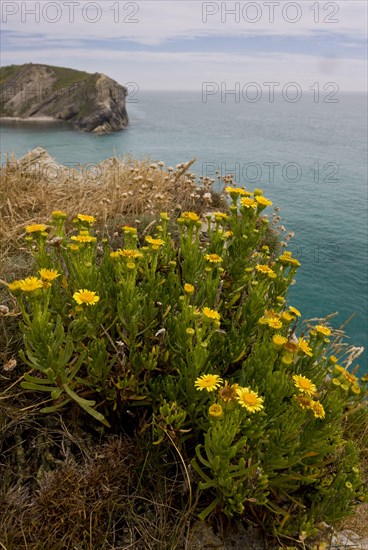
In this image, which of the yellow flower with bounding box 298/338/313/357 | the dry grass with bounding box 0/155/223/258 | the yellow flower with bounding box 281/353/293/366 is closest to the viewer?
the yellow flower with bounding box 281/353/293/366

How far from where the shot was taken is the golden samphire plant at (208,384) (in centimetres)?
220

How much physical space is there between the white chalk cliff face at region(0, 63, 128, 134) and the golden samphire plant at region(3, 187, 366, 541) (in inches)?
3462

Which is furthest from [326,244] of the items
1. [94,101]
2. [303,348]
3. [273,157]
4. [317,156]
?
[94,101]

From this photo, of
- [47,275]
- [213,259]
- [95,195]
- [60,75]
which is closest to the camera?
[47,275]

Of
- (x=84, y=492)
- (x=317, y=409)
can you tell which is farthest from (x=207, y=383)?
(x=84, y=492)

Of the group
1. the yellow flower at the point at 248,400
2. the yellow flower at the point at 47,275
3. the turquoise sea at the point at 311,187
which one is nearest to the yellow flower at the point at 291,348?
the yellow flower at the point at 248,400

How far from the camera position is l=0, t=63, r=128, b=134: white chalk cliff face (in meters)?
85.4

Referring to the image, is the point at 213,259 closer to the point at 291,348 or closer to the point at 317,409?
the point at 291,348

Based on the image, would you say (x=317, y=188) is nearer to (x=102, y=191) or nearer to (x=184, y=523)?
(x=102, y=191)

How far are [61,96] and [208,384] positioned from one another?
349 ft

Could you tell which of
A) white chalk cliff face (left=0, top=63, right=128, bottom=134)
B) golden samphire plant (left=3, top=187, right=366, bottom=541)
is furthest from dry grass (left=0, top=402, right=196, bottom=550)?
white chalk cliff face (left=0, top=63, right=128, bottom=134)

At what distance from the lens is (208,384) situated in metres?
2.19

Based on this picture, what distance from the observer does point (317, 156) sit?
52.9 metres

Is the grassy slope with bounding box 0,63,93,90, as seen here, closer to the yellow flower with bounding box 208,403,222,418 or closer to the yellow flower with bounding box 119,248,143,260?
the yellow flower with bounding box 119,248,143,260
